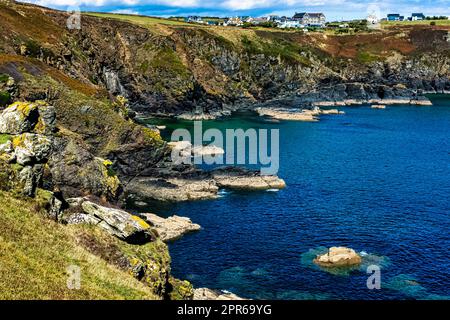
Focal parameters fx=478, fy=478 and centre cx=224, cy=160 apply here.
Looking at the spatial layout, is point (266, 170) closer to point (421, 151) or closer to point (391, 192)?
point (391, 192)

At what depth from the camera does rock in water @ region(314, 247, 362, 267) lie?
6556 centimetres

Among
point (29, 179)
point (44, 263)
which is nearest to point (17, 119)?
point (29, 179)

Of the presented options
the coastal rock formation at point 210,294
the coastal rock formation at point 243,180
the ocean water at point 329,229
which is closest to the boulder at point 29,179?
the coastal rock formation at point 210,294

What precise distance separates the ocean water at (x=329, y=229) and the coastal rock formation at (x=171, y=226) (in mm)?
1962

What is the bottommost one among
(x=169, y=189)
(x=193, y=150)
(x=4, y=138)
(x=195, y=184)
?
(x=169, y=189)

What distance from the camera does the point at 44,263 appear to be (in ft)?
94.2

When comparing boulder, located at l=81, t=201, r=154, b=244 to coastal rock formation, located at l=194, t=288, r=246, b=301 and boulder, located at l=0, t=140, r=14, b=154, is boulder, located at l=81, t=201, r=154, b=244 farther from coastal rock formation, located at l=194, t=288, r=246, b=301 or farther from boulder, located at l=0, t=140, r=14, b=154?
coastal rock formation, located at l=194, t=288, r=246, b=301

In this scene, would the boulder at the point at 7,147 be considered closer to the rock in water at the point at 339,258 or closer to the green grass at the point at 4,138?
the green grass at the point at 4,138

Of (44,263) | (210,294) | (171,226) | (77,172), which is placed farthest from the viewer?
(171,226)

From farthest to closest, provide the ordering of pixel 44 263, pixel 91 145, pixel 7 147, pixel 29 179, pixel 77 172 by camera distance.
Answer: pixel 91 145
pixel 77 172
pixel 7 147
pixel 29 179
pixel 44 263

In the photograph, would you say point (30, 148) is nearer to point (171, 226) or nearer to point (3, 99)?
point (3, 99)

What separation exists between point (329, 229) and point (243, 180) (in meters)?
30.4

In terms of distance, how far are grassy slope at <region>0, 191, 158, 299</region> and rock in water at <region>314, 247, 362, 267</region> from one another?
37.5m

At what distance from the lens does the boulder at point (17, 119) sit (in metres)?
45.2
